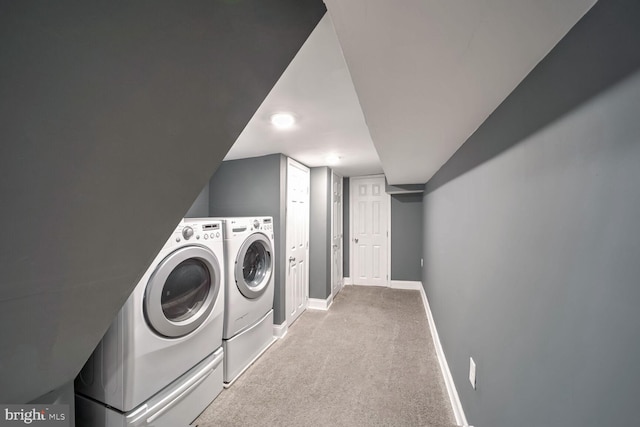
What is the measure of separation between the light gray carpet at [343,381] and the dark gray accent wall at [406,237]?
136 cm

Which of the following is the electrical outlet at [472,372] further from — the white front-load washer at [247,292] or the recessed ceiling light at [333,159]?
the recessed ceiling light at [333,159]

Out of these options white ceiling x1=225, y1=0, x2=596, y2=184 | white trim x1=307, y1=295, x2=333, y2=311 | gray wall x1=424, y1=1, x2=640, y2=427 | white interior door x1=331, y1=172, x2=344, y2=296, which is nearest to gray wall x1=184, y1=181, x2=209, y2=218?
white ceiling x1=225, y1=0, x2=596, y2=184

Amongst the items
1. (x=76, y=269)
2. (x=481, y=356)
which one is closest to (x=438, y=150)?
(x=481, y=356)

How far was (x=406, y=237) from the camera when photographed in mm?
4203

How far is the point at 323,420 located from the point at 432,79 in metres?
1.99

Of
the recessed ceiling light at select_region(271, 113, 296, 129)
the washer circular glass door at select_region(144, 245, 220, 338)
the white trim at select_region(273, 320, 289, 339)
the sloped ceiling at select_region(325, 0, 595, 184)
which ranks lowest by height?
the white trim at select_region(273, 320, 289, 339)

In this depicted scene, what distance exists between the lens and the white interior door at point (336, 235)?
3.65 metres

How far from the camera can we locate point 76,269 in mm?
616

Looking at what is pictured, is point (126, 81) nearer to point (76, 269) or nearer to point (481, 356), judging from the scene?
point (76, 269)

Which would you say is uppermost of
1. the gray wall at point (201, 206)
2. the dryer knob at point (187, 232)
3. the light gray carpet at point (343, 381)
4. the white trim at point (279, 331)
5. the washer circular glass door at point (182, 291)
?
the gray wall at point (201, 206)

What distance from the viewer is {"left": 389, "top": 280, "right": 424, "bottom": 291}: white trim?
4137 mm

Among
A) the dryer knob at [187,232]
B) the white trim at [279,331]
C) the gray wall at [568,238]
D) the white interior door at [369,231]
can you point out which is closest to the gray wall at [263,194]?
the white trim at [279,331]

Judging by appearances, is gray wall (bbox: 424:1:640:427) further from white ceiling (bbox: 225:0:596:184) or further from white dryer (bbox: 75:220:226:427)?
white dryer (bbox: 75:220:226:427)

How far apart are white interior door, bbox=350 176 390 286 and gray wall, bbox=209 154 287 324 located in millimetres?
2096
